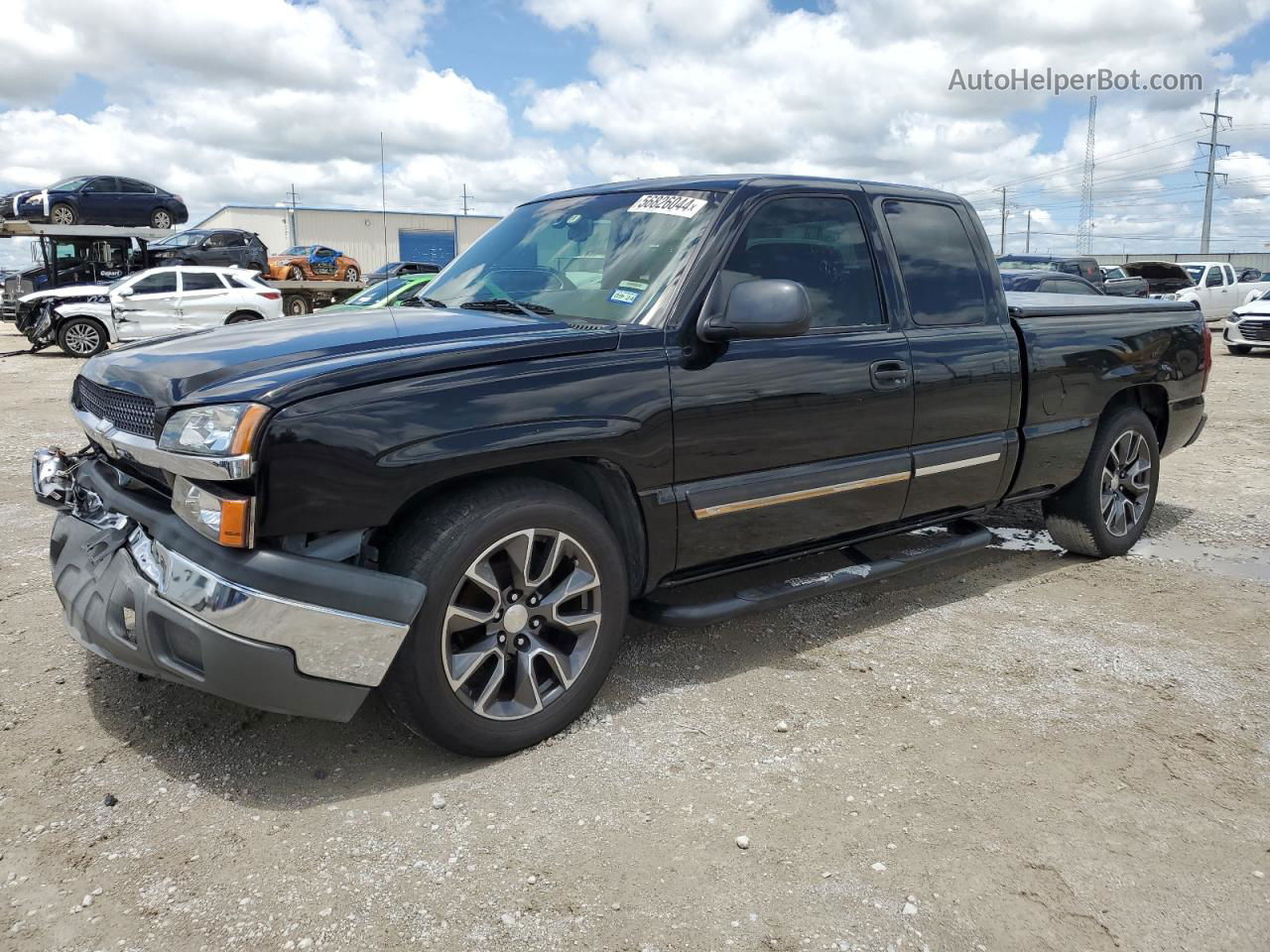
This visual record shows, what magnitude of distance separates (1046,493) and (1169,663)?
47.8 inches

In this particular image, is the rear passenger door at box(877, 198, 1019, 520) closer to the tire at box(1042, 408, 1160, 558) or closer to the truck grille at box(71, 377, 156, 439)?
the tire at box(1042, 408, 1160, 558)

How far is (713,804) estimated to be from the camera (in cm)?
286

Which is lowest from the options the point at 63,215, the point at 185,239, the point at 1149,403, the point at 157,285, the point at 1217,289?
the point at 1149,403

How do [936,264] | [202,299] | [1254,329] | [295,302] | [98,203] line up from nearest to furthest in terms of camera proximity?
[936,264]
[202,299]
[1254,329]
[98,203]
[295,302]

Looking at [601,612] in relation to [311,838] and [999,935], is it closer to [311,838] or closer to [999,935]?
[311,838]

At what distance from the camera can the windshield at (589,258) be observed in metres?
3.48

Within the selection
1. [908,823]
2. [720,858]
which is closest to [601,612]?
[720,858]

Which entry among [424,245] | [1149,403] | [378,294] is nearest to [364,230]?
[424,245]

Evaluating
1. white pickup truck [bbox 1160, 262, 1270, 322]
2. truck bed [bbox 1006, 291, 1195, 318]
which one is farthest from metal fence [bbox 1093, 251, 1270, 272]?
truck bed [bbox 1006, 291, 1195, 318]

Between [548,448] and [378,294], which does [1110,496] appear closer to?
[548,448]

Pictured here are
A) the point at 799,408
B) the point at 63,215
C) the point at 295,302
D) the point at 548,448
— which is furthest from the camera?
the point at 295,302

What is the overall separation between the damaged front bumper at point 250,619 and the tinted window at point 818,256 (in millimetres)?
1727

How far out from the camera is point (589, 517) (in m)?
3.11

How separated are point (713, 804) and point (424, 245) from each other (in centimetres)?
5481
